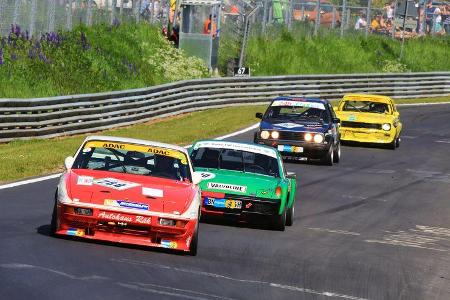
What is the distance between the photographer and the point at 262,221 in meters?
16.4

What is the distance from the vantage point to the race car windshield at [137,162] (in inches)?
553

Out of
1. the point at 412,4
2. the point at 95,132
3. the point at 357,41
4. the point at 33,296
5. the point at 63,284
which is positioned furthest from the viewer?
the point at 357,41

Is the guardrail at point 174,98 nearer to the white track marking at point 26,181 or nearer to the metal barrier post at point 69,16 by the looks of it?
the metal barrier post at point 69,16

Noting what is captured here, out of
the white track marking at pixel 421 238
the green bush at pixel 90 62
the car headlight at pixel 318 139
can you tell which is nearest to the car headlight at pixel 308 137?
the car headlight at pixel 318 139

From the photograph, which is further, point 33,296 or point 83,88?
point 83,88

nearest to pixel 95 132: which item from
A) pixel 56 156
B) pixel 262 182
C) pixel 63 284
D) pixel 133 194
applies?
pixel 56 156

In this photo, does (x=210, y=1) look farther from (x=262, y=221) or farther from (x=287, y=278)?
(x=287, y=278)

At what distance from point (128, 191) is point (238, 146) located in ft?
15.4

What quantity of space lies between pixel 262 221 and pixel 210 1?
30156 mm

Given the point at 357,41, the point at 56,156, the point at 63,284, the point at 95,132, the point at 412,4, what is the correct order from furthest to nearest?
the point at 357,41, the point at 412,4, the point at 95,132, the point at 56,156, the point at 63,284

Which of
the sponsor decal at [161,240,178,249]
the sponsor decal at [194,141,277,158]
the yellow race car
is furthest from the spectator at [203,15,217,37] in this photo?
the sponsor decal at [161,240,178,249]

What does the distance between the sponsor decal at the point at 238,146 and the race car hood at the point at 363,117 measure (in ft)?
46.6

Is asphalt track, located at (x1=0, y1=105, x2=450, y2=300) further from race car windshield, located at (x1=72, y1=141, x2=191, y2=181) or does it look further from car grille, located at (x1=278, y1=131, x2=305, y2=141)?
car grille, located at (x1=278, y1=131, x2=305, y2=141)

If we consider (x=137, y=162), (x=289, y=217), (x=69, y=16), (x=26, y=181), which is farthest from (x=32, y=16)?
(x=137, y=162)
